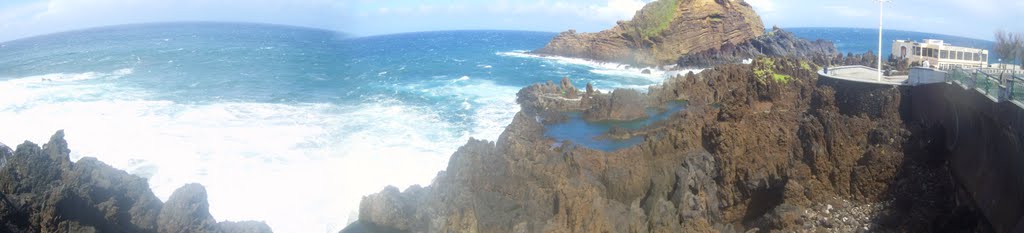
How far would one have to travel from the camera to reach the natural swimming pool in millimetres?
21608

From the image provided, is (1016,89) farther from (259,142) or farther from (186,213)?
(259,142)

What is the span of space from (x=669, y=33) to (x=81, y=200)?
53413 millimetres

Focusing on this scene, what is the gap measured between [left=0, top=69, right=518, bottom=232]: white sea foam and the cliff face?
29.2 meters

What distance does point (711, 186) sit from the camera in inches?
553

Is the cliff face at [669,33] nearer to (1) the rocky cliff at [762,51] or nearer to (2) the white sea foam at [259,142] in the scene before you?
(1) the rocky cliff at [762,51]

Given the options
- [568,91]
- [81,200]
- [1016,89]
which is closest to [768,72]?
[568,91]

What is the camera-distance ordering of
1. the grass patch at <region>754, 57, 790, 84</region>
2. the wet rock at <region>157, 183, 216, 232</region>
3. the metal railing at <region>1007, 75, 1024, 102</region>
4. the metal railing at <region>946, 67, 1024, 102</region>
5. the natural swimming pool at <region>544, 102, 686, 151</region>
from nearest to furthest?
1. the wet rock at <region>157, 183, 216, 232</region>
2. the metal railing at <region>1007, 75, 1024, 102</region>
3. the metal railing at <region>946, 67, 1024, 102</region>
4. the natural swimming pool at <region>544, 102, 686, 151</region>
5. the grass patch at <region>754, 57, 790, 84</region>

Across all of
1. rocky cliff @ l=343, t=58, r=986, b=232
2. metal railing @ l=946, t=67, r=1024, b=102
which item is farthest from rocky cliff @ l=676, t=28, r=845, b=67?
rocky cliff @ l=343, t=58, r=986, b=232

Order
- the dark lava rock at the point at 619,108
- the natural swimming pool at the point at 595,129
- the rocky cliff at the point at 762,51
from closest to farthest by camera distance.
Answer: the natural swimming pool at the point at 595,129
the dark lava rock at the point at 619,108
the rocky cliff at the point at 762,51

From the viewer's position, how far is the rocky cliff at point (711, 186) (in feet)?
35.7

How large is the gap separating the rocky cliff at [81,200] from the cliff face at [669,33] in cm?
4700

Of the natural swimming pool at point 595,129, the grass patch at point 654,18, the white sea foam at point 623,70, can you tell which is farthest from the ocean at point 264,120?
the grass patch at point 654,18

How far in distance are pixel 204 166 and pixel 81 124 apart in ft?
25.1

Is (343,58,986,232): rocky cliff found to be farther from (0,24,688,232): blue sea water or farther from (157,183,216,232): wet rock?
(0,24,688,232): blue sea water
